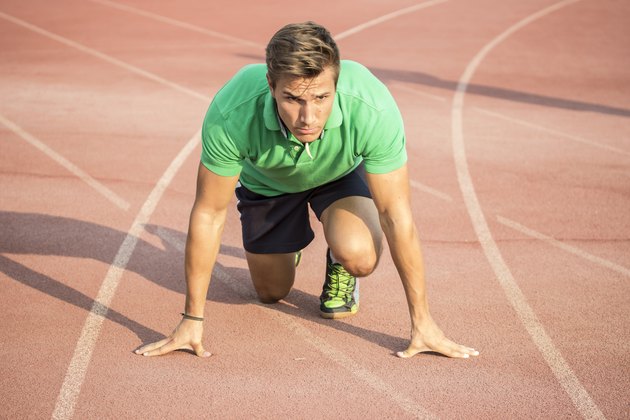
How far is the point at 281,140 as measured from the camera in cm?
444

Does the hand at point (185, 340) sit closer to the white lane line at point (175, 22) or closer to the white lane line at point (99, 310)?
the white lane line at point (99, 310)

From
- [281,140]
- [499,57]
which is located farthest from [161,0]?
[281,140]

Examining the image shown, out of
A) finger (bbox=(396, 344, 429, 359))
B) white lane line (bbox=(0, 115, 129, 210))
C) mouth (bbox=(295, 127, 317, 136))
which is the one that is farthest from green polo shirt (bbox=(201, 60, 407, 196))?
white lane line (bbox=(0, 115, 129, 210))

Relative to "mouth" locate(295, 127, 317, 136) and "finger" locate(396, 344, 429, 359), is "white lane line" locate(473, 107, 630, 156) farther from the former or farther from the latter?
"mouth" locate(295, 127, 317, 136)

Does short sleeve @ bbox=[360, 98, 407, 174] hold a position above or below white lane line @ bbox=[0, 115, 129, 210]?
above

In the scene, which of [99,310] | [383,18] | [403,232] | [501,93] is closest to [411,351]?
[403,232]

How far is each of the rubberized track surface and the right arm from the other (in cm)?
17

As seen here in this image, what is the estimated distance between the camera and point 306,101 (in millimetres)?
4039

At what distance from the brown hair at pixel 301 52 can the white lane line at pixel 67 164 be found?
3637 mm

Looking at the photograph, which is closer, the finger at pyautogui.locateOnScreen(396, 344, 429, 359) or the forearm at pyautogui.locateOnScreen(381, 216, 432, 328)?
the forearm at pyautogui.locateOnScreen(381, 216, 432, 328)

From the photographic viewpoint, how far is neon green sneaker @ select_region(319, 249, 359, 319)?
5254 millimetres

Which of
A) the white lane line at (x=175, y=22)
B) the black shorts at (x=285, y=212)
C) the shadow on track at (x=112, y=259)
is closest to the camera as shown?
the black shorts at (x=285, y=212)

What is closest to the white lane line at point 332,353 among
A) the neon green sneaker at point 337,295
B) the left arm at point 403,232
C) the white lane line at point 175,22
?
the neon green sneaker at point 337,295

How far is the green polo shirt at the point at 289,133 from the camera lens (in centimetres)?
429
